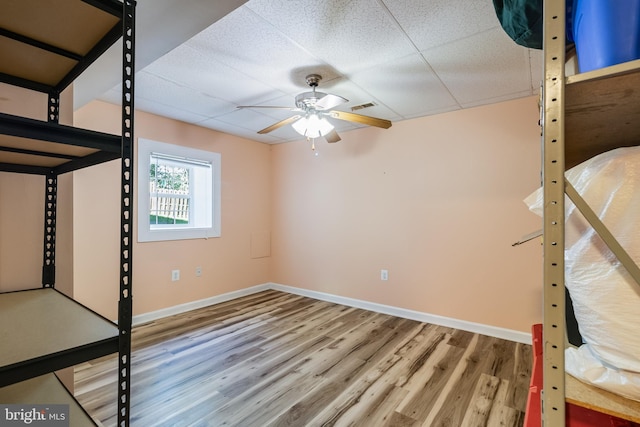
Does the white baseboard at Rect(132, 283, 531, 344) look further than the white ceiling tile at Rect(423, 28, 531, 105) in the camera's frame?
Yes

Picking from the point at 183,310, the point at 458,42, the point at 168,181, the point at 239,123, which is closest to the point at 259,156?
the point at 239,123

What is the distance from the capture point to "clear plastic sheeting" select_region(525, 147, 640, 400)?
0.54 metres

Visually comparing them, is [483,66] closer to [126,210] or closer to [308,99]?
[308,99]

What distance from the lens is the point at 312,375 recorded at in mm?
2154

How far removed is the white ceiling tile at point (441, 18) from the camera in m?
1.53

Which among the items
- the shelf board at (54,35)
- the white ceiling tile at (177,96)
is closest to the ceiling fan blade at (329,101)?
the white ceiling tile at (177,96)

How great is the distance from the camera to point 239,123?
351 centimetres

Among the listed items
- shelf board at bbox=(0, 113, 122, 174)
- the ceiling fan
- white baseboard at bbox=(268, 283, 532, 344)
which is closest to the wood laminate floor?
white baseboard at bbox=(268, 283, 532, 344)

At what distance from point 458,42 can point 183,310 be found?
3.73 meters

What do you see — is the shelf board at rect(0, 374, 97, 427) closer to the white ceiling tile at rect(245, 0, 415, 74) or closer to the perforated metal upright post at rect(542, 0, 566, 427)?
the perforated metal upright post at rect(542, 0, 566, 427)

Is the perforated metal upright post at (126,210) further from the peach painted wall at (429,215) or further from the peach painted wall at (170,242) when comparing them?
the peach painted wall at (429,215)

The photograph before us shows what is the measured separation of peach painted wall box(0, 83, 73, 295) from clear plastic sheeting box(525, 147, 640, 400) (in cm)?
160

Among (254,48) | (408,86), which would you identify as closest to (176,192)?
(254,48)

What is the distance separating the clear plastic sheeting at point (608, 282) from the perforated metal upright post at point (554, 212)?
6 centimetres
